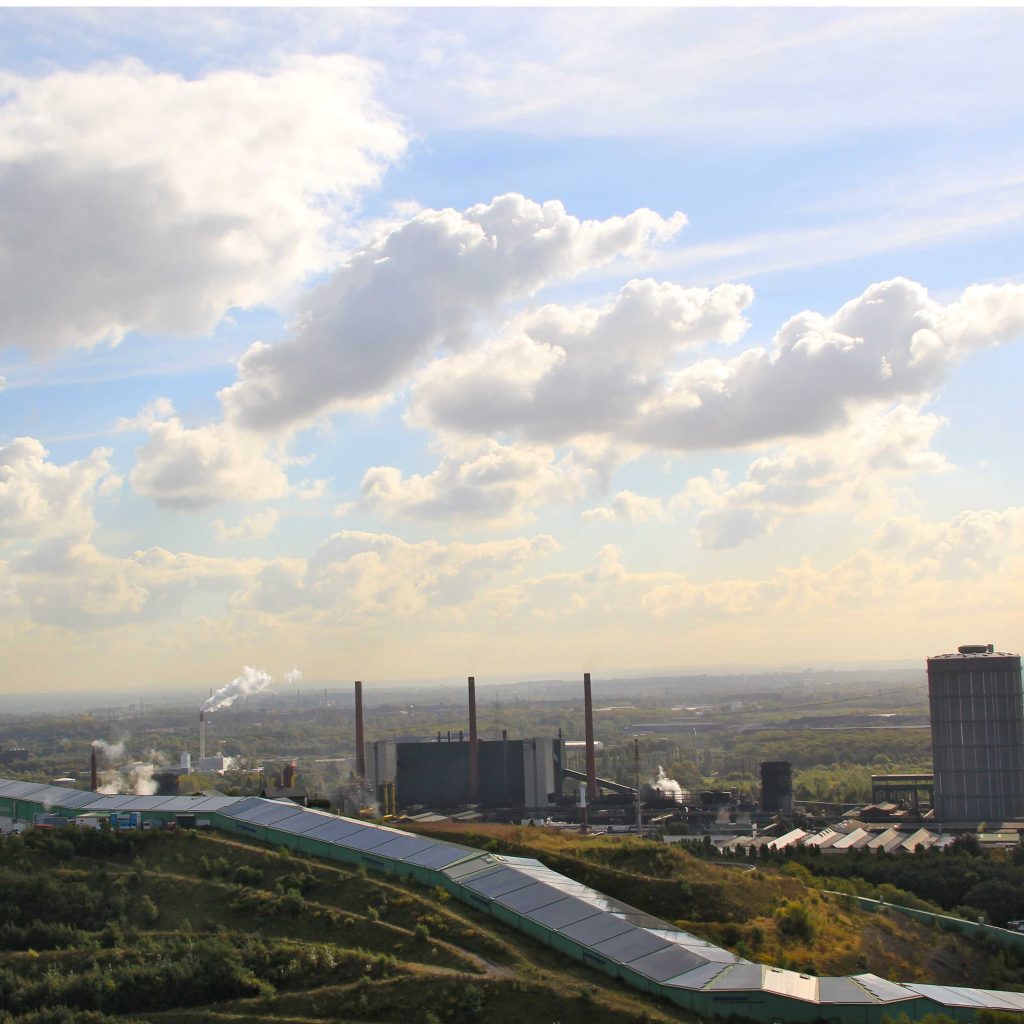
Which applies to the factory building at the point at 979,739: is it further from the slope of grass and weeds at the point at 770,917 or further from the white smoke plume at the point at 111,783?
the white smoke plume at the point at 111,783

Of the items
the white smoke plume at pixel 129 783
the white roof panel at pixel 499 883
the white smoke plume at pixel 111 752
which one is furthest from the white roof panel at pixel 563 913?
the white smoke plume at pixel 111 752

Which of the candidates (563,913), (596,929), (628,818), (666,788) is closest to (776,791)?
(628,818)

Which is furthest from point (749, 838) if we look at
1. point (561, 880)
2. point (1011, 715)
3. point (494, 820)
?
point (561, 880)

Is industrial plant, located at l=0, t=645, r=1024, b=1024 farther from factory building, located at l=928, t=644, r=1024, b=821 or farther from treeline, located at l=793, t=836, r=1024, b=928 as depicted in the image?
treeline, located at l=793, t=836, r=1024, b=928

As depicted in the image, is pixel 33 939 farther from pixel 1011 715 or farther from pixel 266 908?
pixel 1011 715

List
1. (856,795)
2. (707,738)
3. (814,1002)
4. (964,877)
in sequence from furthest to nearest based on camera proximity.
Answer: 1. (707,738)
2. (856,795)
3. (964,877)
4. (814,1002)

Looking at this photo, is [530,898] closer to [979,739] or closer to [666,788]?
[979,739]
